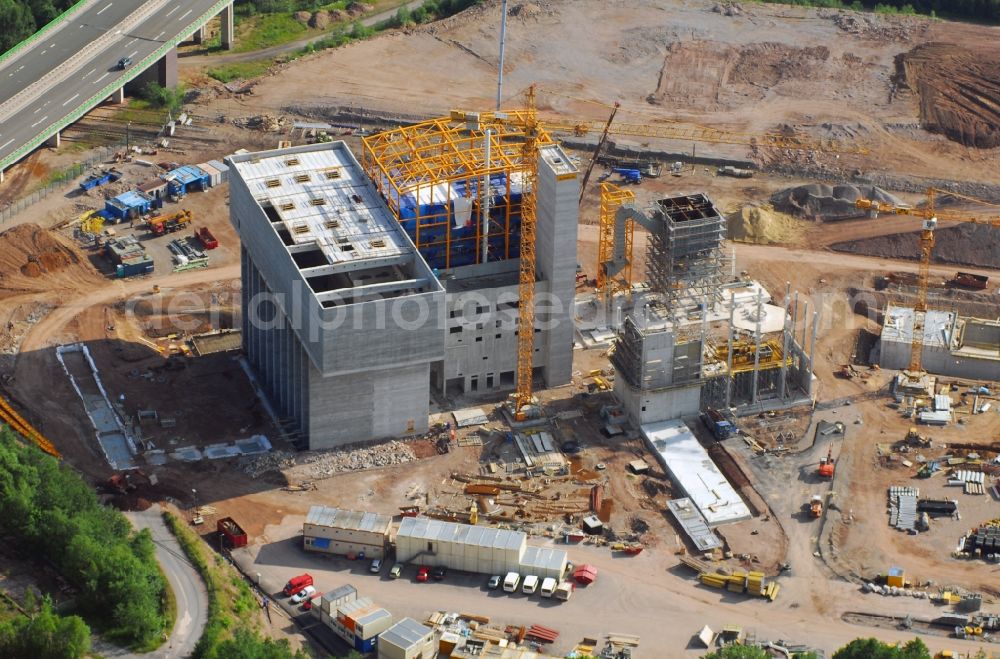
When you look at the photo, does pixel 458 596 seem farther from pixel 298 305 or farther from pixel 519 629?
pixel 298 305

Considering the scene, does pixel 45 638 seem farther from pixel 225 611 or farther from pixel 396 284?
pixel 396 284

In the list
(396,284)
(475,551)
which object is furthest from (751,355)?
(475,551)

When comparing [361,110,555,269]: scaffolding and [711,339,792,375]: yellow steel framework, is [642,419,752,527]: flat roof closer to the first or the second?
[711,339,792,375]: yellow steel framework

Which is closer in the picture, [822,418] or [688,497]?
[688,497]

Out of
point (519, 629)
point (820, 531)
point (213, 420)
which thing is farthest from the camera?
point (213, 420)

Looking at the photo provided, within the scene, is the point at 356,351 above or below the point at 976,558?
above

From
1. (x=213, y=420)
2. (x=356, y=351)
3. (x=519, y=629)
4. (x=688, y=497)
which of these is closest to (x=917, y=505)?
(x=688, y=497)

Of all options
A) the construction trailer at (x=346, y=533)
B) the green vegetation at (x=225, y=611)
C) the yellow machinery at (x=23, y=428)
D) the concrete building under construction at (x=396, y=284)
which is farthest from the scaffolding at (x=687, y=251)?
the yellow machinery at (x=23, y=428)
